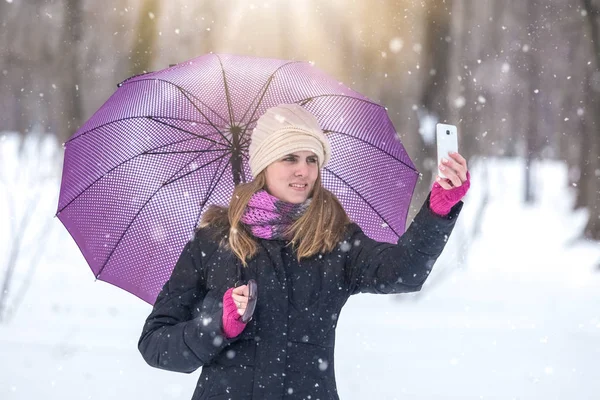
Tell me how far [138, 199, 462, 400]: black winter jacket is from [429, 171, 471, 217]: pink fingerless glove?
0.07 ft

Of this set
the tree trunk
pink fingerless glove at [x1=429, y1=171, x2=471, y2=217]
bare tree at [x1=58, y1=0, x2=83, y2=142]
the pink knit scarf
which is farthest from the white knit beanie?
bare tree at [x1=58, y1=0, x2=83, y2=142]

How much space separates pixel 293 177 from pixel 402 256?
0.47 metres

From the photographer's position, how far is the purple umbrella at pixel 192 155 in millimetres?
3164

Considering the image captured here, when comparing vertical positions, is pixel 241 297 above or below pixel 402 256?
below

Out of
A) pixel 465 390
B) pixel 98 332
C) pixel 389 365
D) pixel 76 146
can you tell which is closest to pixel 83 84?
pixel 98 332

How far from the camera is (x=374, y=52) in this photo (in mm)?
8594

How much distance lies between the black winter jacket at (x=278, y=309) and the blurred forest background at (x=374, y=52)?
5.82 metres

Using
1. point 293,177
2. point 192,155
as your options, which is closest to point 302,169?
point 293,177

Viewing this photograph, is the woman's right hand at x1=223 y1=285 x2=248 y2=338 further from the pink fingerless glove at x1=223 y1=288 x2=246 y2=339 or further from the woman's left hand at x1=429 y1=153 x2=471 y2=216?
the woman's left hand at x1=429 y1=153 x2=471 y2=216

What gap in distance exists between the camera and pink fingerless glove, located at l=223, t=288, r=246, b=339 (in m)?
2.20

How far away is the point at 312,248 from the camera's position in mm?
2463

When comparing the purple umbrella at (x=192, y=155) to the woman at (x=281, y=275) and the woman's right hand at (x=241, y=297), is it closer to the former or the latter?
the woman at (x=281, y=275)

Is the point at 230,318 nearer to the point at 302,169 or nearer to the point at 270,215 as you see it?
the point at 270,215

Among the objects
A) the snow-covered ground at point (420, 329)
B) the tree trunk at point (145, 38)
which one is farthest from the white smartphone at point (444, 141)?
the tree trunk at point (145, 38)
